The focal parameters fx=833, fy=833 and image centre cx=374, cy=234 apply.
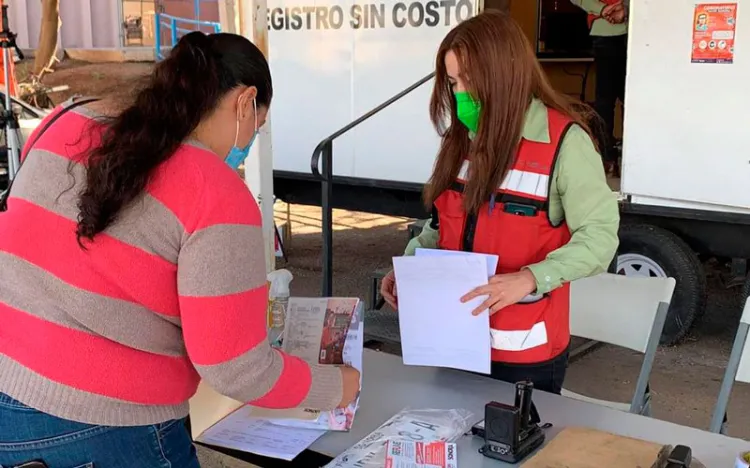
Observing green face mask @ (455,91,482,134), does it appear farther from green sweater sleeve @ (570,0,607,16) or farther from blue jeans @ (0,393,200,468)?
green sweater sleeve @ (570,0,607,16)

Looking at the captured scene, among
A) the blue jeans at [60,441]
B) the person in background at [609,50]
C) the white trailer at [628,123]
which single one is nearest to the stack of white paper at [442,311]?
the blue jeans at [60,441]

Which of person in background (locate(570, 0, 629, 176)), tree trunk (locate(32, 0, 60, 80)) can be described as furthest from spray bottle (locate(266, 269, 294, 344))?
tree trunk (locate(32, 0, 60, 80))

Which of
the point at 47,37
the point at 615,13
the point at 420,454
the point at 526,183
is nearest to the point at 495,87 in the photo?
the point at 526,183

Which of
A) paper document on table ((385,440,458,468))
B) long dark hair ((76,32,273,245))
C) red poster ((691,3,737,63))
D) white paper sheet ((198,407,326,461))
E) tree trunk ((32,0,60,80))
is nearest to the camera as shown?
long dark hair ((76,32,273,245))

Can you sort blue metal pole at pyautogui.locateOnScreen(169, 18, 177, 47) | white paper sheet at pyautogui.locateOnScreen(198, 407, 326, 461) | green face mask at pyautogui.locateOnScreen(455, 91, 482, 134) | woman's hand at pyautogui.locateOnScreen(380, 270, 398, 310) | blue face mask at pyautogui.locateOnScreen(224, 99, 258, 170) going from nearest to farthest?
blue face mask at pyautogui.locateOnScreen(224, 99, 258, 170) → white paper sheet at pyautogui.locateOnScreen(198, 407, 326, 461) → green face mask at pyautogui.locateOnScreen(455, 91, 482, 134) → woman's hand at pyautogui.locateOnScreen(380, 270, 398, 310) → blue metal pole at pyautogui.locateOnScreen(169, 18, 177, 47)

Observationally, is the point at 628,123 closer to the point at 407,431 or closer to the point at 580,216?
the point at 580,216

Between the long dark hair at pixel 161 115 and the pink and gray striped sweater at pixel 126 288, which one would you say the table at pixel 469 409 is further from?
the long dark hair at pixel 161 115

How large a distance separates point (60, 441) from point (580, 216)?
1.15 meters

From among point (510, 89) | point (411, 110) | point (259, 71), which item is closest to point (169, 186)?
point (259, 71)

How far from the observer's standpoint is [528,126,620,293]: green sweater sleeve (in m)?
1.79

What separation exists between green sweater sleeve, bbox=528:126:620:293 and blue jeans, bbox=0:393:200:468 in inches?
35.9

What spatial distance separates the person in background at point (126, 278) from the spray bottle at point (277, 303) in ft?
2.70

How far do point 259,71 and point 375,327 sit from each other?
2.85 metres

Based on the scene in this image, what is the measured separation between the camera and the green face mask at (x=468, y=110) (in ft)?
6.25
